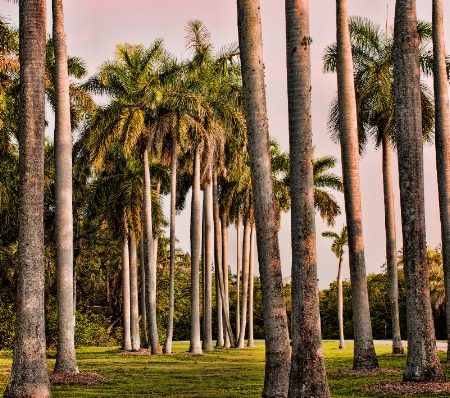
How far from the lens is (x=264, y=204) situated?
14.0 m

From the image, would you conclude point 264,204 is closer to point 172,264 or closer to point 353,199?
point 353,199

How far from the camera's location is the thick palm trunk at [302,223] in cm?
1264

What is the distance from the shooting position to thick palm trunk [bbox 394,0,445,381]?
1666 centimetres

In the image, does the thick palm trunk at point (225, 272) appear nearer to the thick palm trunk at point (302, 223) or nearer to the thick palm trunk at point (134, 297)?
the thick palm trunk at point (134, 297)

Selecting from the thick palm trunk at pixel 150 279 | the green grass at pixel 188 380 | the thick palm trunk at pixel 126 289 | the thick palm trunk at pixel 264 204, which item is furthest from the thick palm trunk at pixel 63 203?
the thick palm trunk at pixel 126 289

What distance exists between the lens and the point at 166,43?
38.3m

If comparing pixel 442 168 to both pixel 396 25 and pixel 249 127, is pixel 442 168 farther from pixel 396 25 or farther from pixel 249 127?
pixel 249 127

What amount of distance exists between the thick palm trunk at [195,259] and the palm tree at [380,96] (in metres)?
8.30

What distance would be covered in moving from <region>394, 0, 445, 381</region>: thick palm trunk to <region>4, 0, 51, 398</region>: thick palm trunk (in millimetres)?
7829

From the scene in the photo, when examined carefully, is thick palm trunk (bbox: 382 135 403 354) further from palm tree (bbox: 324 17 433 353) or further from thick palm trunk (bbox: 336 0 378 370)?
thick palm trunk (bbox: 336 0 378 370)

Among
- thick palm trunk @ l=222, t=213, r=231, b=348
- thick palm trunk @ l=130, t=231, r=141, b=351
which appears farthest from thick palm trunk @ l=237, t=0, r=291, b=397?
thick palm trunk @ l=222, t=213, r=231, b=348

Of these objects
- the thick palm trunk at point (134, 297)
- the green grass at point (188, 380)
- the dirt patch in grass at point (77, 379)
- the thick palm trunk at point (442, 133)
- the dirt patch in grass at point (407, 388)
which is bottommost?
the green grass at point (188, 380)

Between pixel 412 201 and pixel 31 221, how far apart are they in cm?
818

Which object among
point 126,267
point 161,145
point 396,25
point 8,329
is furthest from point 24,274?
point 8,329
